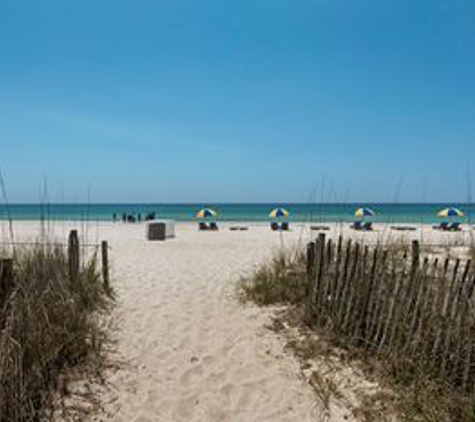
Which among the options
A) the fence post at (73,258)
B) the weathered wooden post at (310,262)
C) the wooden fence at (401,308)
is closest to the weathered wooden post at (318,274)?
the wooden fence at (401,308)

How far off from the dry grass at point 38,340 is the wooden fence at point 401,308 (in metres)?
2.45

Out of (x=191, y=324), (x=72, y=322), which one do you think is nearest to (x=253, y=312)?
(x=191, y=324)

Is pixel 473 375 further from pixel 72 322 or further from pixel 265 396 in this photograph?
pixel 72 322

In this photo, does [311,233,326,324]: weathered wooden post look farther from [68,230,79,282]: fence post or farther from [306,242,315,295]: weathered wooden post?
[68,230,79,282]: fence post

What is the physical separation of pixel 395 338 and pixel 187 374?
1.96 metres

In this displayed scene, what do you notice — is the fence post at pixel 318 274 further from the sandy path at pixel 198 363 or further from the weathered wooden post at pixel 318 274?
the sandy path at pixel 198 363

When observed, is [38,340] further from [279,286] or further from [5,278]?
[279,286]

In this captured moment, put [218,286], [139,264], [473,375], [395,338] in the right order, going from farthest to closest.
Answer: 1. [139,264]
2. [218,286]
3. [395,338]
4. [473,375]

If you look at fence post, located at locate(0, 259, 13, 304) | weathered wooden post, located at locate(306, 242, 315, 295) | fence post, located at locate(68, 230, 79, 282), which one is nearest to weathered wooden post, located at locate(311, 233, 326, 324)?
weathered wooden post, located at locate(306, 242, 315, 295)

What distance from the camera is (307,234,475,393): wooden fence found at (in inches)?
121

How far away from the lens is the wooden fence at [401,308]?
121 inches

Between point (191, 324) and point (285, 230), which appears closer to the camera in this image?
point (191, 324)

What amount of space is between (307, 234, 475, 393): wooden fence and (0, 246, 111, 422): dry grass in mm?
2448

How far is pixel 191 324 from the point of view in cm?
477
